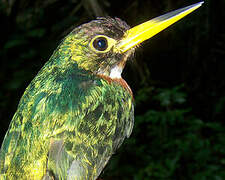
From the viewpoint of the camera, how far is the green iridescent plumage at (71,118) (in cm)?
117

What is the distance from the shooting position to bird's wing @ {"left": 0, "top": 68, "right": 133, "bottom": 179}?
1.17 meters

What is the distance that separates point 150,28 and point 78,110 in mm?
460

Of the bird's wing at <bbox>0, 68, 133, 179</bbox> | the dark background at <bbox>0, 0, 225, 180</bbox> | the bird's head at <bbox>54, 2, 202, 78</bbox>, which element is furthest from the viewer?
the dark background at <bbox>0, 0, 225, 180</bbox>

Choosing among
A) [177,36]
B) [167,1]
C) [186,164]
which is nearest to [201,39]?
[177,36]

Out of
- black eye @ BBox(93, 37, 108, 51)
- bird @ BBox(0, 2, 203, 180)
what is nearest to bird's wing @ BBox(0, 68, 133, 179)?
bird @ BBox(0, 2, 203, 180)

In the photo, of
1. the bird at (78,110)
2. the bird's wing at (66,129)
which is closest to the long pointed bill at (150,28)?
the bird at (78,110)

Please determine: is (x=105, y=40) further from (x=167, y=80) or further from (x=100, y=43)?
(x=167, y=80)

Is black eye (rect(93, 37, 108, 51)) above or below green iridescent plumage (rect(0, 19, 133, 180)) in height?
above

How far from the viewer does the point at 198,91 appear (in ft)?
13.3

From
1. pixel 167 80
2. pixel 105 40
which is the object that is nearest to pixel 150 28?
pixel 105 40

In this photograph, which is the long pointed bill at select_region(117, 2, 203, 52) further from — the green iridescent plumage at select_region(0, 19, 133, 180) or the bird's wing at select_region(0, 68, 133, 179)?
the bird's wing at select_region(0, 68, 133, 179)

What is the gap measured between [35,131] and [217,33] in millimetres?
3094

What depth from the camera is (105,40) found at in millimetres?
1396

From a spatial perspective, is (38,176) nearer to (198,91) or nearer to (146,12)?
(146,12)
